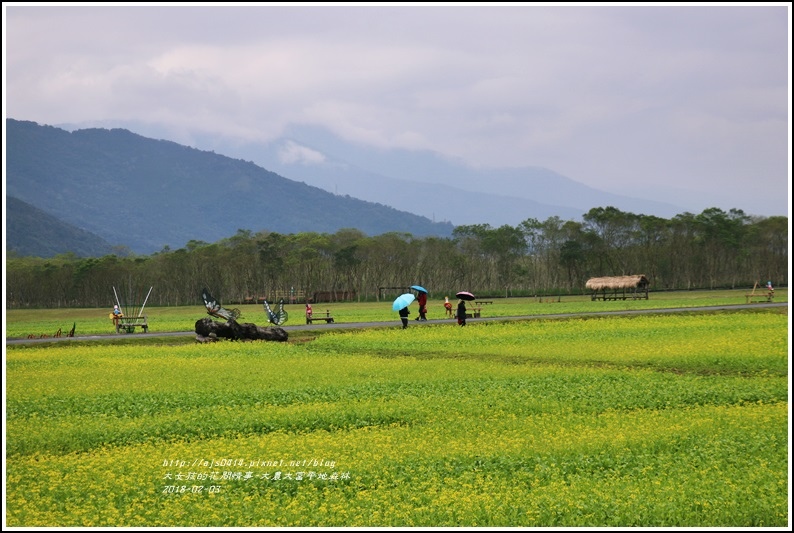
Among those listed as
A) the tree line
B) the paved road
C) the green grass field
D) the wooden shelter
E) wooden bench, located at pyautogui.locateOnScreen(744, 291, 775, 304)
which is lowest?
the green grass field

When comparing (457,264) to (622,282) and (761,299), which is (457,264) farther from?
(761,299)

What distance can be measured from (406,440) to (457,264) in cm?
10468

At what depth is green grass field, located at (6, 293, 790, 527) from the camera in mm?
13508

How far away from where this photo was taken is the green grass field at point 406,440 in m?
13.5

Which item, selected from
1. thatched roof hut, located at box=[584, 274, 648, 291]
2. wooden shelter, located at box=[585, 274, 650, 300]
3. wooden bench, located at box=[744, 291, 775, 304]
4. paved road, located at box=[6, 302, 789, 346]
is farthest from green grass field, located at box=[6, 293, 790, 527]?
thatched roof hut, located at box=[584, 274, 648, 291]

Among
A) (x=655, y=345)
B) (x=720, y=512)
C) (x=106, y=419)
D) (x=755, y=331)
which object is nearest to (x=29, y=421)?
Answer: (x=106, y=419)

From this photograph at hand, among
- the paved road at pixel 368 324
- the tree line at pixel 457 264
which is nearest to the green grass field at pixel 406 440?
the paved road at pixel 368 324

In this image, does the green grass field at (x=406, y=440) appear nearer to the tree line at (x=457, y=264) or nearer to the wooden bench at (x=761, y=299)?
the wooden bench at (x=761, y=299)

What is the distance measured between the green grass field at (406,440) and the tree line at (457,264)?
83.4m

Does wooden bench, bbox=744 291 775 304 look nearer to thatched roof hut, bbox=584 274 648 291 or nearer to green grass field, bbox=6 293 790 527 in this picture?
thatched roof hut, bbox=584 274 648 291

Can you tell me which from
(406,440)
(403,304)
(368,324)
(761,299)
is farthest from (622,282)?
(406,440)

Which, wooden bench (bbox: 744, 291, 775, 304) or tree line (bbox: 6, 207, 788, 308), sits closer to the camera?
wooden bench (bbox: 744, 291, 775, 304)

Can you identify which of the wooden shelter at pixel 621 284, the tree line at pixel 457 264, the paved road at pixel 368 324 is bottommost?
the paved road at pixel 368 324

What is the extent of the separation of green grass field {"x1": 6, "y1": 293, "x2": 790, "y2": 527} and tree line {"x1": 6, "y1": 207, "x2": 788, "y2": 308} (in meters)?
83.4
